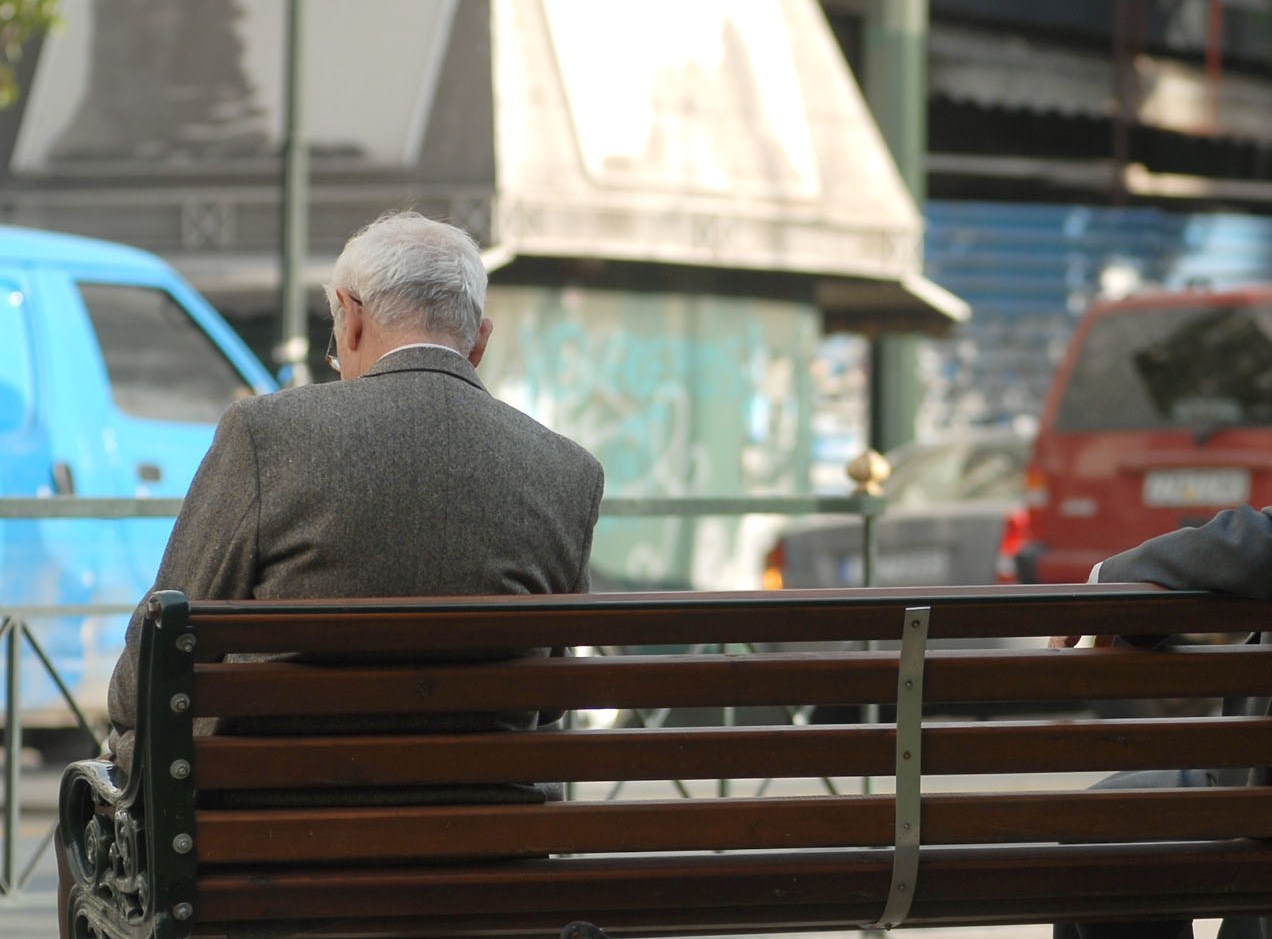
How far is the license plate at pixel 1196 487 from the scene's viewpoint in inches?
376

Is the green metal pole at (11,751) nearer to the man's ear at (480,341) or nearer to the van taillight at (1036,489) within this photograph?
the man's ear at (480,341)

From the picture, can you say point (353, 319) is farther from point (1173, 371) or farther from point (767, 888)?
point (1173, 371)

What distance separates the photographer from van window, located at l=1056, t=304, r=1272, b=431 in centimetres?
975

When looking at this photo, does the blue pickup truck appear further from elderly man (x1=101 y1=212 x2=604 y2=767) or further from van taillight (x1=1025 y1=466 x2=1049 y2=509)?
elderly man (x1=101 y1=212 x2=604 y2=767)

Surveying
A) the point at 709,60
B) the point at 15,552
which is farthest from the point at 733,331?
the point at 15,552

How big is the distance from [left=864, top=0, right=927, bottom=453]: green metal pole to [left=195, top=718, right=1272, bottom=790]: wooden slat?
628 inches

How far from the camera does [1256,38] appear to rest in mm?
24672

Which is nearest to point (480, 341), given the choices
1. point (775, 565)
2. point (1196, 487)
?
point (775, 565)

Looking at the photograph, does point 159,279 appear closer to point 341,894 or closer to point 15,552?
point 15,552

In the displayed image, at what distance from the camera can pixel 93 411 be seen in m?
7.89

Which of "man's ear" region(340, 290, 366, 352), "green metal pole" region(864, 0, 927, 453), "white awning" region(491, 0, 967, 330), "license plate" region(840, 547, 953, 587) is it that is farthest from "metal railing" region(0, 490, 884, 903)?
"green metal pole" region(864, 0, 927, 453)

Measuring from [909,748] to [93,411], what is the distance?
Result: 5.45 m

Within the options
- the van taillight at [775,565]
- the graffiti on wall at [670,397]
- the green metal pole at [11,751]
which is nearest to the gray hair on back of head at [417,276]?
the green metal pole at [11,751]

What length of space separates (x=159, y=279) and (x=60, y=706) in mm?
2001
